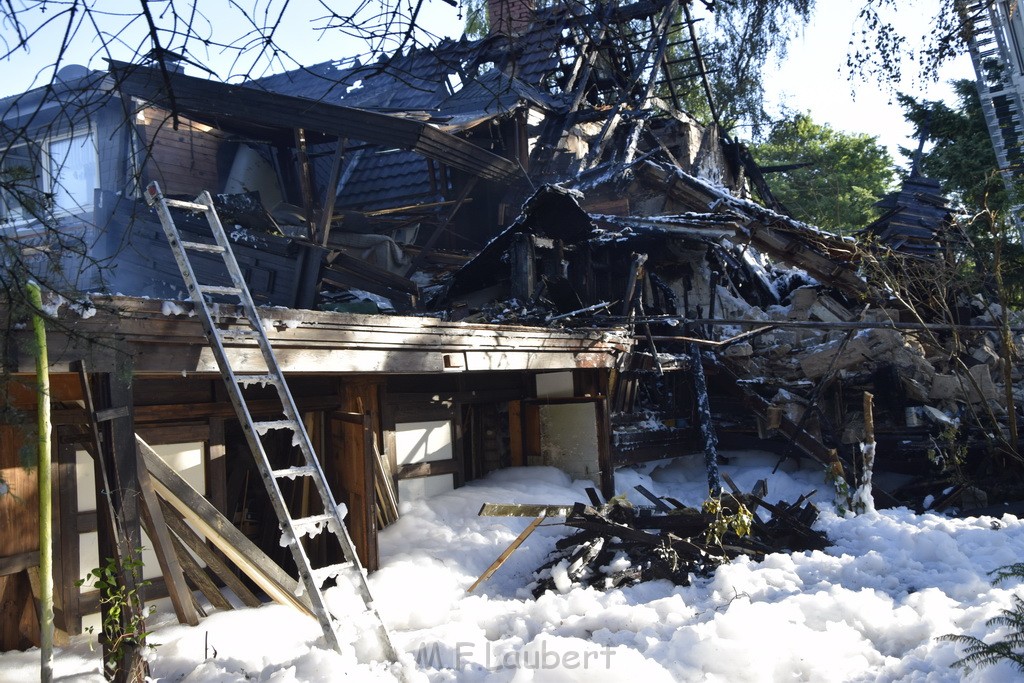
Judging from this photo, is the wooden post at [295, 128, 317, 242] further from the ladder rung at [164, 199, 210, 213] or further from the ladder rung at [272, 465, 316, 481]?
the ladder rung at [272, 465, 316, 481]

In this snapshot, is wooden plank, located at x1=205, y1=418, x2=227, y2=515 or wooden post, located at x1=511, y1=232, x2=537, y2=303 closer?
wooden plank, located at x1=205, y1=418, x2=227, y2=515

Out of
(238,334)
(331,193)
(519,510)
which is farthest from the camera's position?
(331,193)

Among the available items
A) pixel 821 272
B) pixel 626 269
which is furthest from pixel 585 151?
pixel 821 272

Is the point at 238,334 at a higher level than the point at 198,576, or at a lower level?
higher

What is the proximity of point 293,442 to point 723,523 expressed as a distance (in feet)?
13.9

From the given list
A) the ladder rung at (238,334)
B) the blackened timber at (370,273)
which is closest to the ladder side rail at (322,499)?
the ladder rung at (238,334)

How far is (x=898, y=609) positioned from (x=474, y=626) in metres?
3.16

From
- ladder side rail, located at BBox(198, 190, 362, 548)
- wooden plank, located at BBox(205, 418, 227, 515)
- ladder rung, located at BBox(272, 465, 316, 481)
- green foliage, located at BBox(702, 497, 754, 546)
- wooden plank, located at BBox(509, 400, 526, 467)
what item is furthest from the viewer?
wooden plank, located at BBox(509, 400, 526, 467)

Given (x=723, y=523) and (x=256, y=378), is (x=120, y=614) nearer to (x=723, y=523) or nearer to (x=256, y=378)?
(x=256, y=378)

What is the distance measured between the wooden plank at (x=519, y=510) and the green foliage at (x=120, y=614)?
300 centimetres

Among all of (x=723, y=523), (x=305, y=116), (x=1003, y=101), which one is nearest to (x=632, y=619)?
(x=723, y=523)

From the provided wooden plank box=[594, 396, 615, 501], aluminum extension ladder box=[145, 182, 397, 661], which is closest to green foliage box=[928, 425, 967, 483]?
wooden plank box=[594, 396, 615, 501]

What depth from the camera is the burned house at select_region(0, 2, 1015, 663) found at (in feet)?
15.6

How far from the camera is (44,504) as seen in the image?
12.7ft
